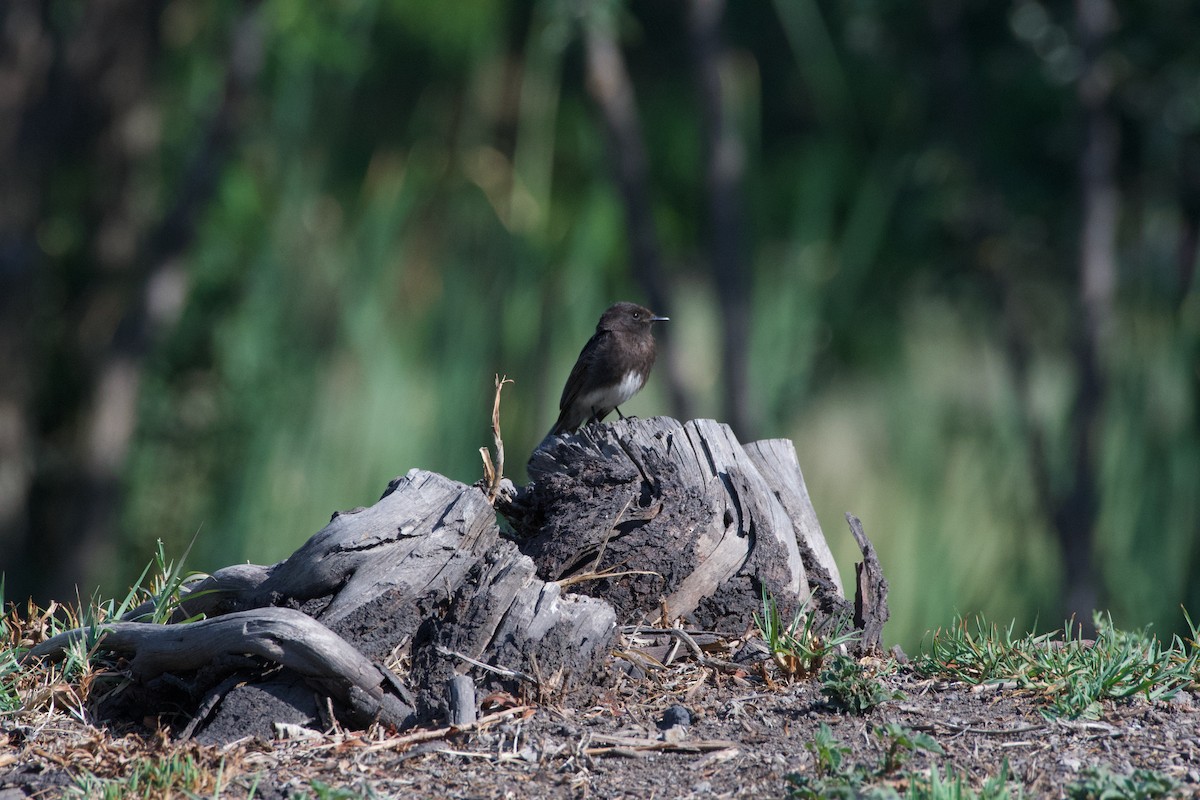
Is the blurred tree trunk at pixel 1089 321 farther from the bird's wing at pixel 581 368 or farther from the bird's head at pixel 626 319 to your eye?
the bird's wing at pixel 581 368

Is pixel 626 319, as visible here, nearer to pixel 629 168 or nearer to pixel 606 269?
pixel 629 168

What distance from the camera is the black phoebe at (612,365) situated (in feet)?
21.3

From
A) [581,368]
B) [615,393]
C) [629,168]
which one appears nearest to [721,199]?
[629,168]

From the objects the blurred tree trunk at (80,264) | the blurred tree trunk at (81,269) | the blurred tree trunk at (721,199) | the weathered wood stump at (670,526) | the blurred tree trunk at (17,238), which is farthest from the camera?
the blurred tree trunk at (721,199)

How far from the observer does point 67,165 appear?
11531mm

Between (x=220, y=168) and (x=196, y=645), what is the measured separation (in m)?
6.65

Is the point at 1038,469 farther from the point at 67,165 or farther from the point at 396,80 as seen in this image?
the point at 67,165

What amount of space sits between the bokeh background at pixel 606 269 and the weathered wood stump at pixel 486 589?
222 inches

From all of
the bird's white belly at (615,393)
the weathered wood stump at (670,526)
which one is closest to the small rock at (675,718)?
the weathered wood stump at (670,526)

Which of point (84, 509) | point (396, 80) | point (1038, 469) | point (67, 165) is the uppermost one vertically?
point (396, 80)

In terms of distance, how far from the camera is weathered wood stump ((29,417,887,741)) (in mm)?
3494

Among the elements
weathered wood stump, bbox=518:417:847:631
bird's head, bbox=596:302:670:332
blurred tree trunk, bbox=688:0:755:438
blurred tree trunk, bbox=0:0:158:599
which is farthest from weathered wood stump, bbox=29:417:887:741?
blurred tree trunk, bbox=0:0:158:599

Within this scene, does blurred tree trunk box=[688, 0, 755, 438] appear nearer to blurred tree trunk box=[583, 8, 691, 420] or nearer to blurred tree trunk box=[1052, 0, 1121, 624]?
blurred tree trunk box=[583, 8, 691, 420]

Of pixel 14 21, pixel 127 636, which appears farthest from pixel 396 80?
pixel 127 636
